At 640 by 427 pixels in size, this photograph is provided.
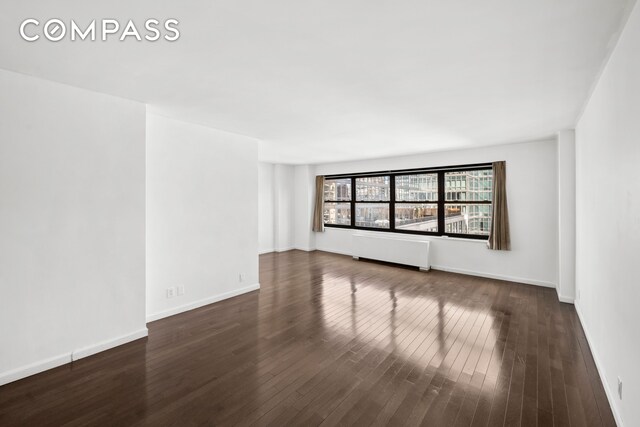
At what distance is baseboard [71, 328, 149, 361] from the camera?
263 cm

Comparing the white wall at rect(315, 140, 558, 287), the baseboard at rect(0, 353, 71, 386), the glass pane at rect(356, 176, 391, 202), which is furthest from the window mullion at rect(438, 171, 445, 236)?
the baseboard at rect(0, 353, 71, 386)

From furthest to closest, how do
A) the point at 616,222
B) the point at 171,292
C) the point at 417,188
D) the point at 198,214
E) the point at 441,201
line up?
the point at 417,188 → the point at 441,201 → the point at 198,214 → the point at 171,292 → the point at 616,222

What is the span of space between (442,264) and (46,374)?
604cm

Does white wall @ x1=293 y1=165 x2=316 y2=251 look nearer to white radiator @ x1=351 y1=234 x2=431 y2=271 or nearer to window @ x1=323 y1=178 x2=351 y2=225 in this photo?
window @ x1=323 y1=178 x2=351 y2=225

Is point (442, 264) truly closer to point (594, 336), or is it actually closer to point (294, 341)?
point (594, 336)

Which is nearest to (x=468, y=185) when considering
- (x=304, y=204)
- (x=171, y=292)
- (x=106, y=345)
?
(x=304, y=204)

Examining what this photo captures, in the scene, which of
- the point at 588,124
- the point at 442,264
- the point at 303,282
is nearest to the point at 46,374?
the point at 303,282

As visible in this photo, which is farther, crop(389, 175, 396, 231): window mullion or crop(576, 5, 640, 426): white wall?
crop(389, 175, 396, 231): window mullion

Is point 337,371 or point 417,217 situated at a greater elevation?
point 417,217

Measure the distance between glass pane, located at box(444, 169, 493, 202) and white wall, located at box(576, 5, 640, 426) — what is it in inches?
99.1

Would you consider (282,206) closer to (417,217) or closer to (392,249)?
(392,249)

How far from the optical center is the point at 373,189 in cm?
731

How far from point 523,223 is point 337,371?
4452mm

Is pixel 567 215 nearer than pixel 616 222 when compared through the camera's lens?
No
